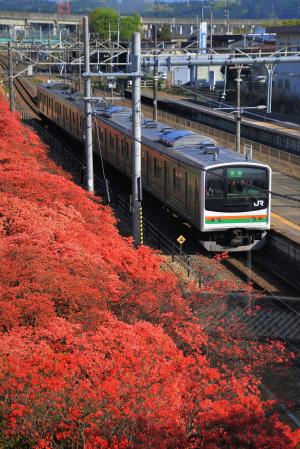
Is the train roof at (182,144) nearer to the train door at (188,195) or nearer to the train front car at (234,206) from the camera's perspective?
the train front car at (234,206)

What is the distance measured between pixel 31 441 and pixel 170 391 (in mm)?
1383

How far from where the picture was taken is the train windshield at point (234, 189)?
16984 millimetres

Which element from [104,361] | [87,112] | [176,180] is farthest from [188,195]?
[104,361]

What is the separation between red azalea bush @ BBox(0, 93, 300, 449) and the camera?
21.8 feet

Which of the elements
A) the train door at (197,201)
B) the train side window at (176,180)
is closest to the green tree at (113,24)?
the train side window at (176,180)

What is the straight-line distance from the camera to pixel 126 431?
6.58m

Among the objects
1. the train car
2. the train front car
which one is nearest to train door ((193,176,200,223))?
the train car

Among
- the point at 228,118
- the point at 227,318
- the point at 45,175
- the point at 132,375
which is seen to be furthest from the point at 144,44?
the point at 132,375

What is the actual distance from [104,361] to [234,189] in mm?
10207

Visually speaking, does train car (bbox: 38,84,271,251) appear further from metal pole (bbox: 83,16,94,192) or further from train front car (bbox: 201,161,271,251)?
metal pole (bbox: 83,16,94,192)

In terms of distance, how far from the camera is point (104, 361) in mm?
7551

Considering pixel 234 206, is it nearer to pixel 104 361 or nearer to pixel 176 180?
pixel 176 180

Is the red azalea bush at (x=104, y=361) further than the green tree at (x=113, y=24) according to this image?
No

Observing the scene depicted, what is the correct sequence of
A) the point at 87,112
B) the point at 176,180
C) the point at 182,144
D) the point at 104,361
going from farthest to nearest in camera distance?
the point at 87,112 → the point at 182,144 → the point at 176,180 → the point at 104,361
